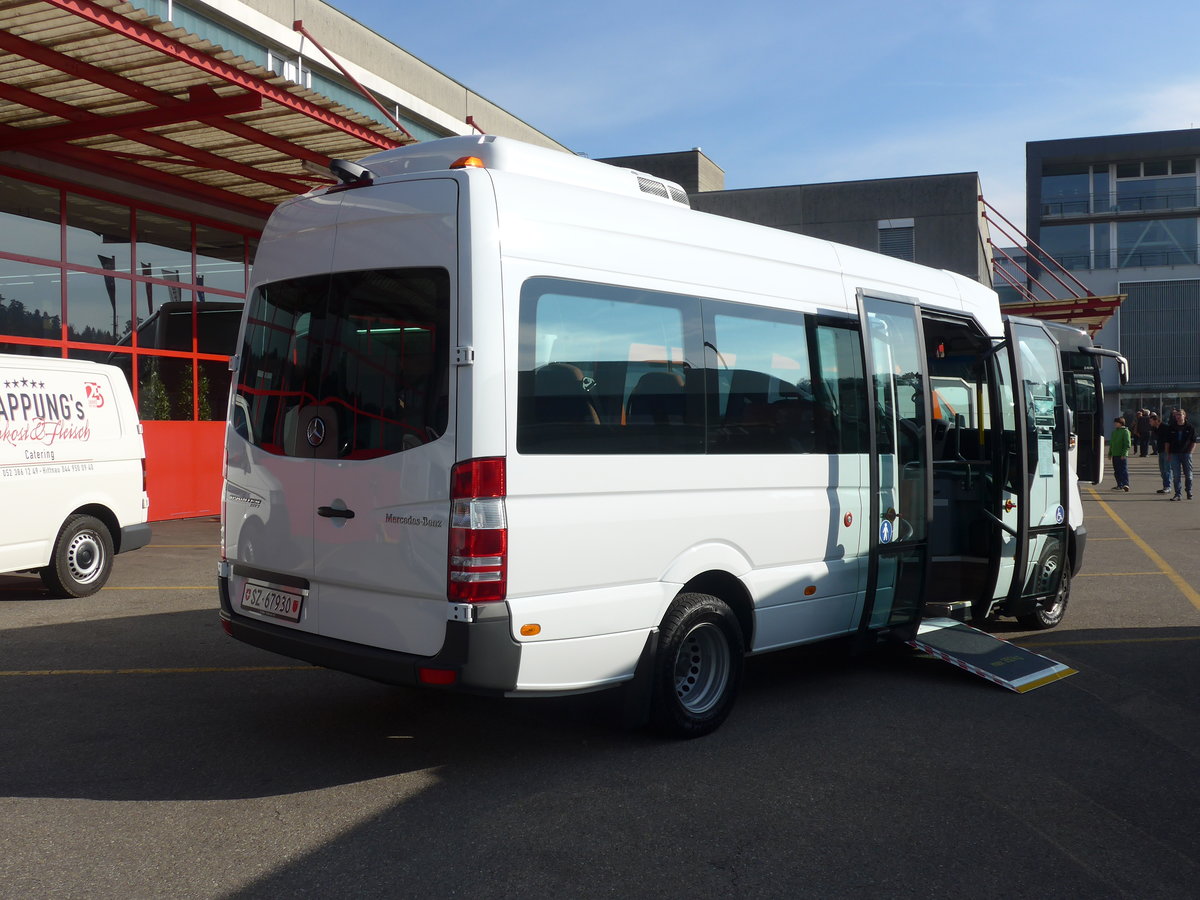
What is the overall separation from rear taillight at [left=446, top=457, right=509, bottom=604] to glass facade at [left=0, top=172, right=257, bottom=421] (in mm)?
10842

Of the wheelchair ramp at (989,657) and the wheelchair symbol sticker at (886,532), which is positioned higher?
the wheelchair symbol sticker at (886,532)

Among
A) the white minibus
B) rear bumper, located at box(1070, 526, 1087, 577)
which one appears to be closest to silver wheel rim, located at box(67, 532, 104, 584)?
the white minibus

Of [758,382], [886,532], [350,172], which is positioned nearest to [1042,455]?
[886,532]

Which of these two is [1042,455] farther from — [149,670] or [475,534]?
[149,670]

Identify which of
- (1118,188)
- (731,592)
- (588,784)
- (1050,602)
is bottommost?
(588,784)

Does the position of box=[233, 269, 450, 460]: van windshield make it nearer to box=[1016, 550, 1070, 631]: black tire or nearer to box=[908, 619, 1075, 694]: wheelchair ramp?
box=[908, 619, 1075, 694]: wheelchair ramp

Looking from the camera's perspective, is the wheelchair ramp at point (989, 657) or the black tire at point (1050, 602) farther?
the black tire at point (1050, 602)

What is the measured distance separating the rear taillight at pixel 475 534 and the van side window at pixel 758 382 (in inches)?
55.2

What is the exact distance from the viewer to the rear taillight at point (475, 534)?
173 inches

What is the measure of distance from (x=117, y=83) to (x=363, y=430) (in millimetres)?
8342

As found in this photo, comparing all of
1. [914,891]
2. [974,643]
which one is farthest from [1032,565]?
[914,891]

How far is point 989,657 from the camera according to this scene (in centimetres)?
668

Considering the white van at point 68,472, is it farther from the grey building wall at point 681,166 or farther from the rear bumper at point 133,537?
the grey building wall at point 681,166

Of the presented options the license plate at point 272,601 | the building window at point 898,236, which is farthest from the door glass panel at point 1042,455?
the building window at point 898,236
